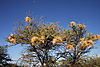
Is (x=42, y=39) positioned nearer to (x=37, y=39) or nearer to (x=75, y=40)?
(x=37, y=39)

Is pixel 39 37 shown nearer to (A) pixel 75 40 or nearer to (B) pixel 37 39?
(B) pixel 37 39

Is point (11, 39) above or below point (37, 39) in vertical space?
above

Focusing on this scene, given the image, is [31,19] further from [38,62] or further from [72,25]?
[72,25]

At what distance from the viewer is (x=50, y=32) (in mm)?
12547

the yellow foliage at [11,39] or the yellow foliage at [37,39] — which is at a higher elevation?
the yellow foliage at [11,39]

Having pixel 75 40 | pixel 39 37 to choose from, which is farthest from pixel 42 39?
pixel 75 40

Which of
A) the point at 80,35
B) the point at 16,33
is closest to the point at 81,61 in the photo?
the point at 80,35

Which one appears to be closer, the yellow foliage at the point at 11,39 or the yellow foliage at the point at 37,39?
the yellow foliage at the point at 37,39

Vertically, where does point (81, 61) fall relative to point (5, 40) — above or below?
below

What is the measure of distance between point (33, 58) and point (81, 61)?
5.88 meters

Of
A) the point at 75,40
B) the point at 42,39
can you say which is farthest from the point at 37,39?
the point at 75,40

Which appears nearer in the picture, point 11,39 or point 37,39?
point 37,39

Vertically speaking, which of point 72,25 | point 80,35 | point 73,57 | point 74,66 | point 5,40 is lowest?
point 74,66

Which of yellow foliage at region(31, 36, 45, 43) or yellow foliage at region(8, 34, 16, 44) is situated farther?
yellow foliage at region(8, 34, 16, 44)
